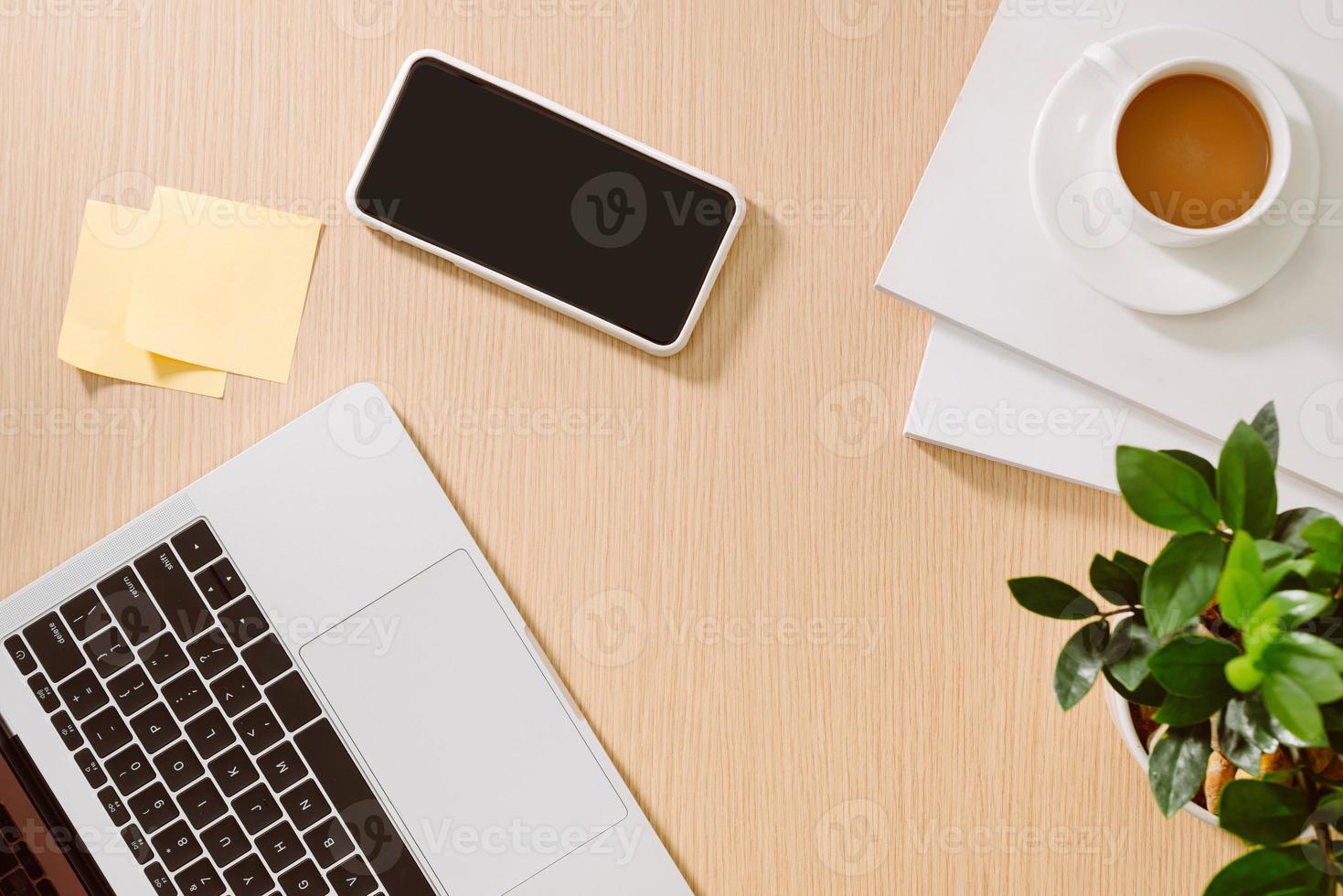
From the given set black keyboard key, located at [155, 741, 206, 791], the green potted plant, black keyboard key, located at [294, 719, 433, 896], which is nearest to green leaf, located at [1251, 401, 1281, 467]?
the green potted plant

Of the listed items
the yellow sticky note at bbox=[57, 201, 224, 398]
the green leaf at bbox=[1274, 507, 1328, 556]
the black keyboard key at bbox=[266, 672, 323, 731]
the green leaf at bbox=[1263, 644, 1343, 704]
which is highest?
the yellow sticky note at bbox=[57, 201, 224, 398]

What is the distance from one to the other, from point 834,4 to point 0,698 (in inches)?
30.5

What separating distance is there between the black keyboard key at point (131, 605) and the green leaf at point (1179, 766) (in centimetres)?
62

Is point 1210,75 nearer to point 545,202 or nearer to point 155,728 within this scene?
point 545,202

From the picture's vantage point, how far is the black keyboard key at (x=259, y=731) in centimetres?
64

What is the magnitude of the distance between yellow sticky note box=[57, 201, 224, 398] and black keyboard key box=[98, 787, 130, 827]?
287 millimetres

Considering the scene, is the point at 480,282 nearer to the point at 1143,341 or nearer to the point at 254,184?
the point at 254,184

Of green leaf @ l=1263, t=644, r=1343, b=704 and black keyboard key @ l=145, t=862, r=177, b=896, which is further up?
green leaf @ l=1263, t=644, r=1343, b=704

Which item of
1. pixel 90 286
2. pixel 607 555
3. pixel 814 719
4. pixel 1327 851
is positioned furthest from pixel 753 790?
pixel 90 286

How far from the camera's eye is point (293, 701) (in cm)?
64

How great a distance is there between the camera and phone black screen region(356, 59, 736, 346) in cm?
65

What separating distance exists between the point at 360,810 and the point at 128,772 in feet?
0.55

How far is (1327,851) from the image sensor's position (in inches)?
14.6

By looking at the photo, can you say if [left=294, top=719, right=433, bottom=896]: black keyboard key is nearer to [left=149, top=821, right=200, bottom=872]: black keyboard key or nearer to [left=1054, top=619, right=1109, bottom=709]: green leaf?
[left=149, top=821, right=200, bottom=872]: black keyboard key
